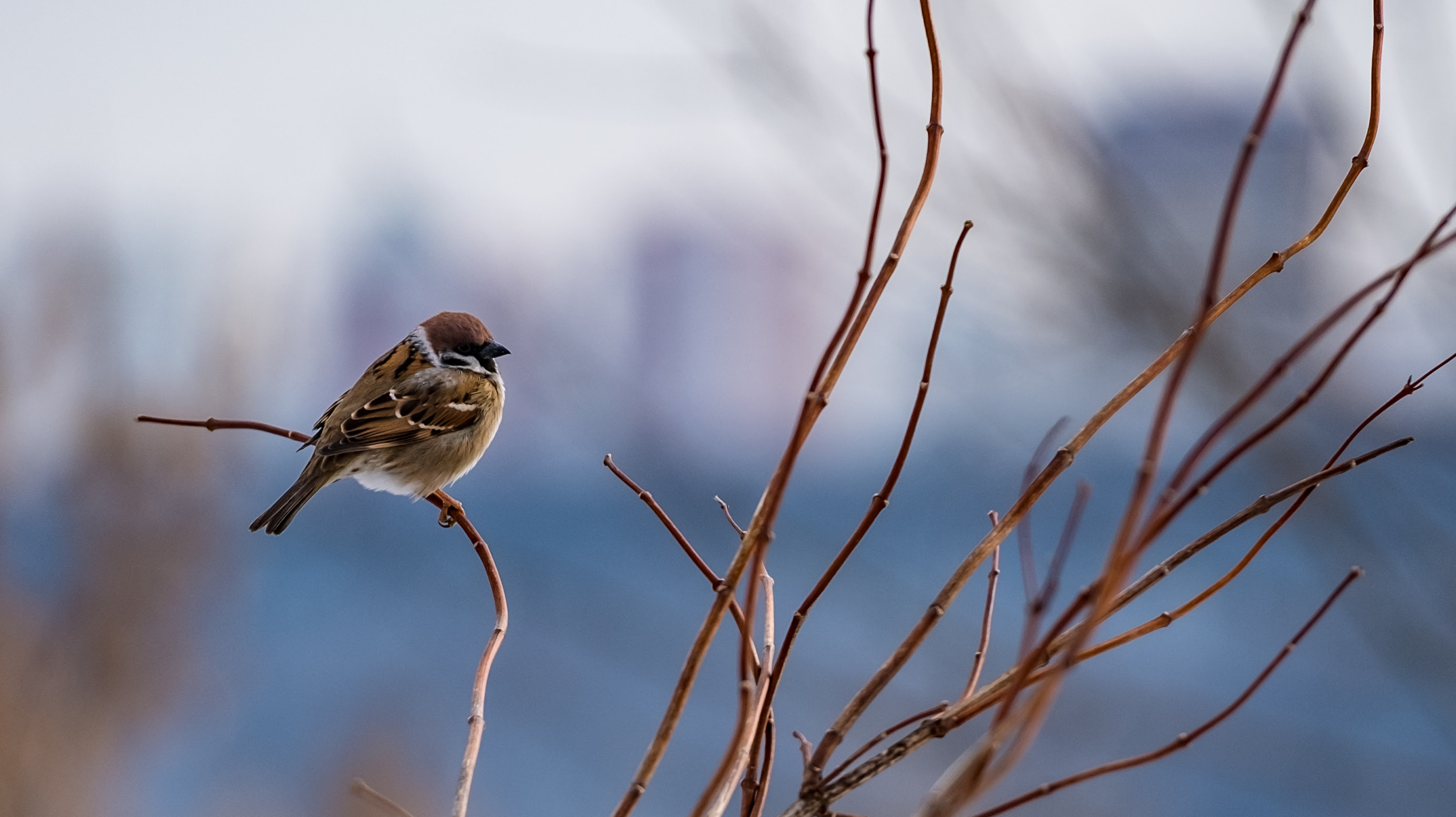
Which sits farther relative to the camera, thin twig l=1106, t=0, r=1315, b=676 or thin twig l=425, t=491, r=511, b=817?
thin twig l=425, t=491, r=511, b=817

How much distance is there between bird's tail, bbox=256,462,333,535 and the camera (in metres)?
1.87

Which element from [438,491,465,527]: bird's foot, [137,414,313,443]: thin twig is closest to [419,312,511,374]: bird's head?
[438,491,465,527]: bird's foot

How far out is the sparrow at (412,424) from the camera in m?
2.10

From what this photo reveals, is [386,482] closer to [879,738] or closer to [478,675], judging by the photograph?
[478,675]

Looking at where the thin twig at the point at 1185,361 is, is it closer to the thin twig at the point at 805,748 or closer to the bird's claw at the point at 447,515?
the thin twig at the point at 805,748

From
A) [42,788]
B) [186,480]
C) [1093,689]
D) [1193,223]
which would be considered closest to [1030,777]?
[1093,689]

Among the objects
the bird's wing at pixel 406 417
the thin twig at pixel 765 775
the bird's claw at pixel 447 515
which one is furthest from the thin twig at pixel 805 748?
the bird's wing at pixel 406 417

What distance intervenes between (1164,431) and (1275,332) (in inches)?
79.2

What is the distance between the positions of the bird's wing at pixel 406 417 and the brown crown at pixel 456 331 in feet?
0.78

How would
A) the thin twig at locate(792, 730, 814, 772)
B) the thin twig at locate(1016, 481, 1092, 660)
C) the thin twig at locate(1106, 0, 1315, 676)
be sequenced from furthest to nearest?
1. the thin twig at locate(792, 730, 814, 772)
2. the thin twig at locate(1016, 481, 1092, 660)
3. the thin twig at locate(1106, 0, 1315, 676)

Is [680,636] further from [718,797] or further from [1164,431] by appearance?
[1164,431]

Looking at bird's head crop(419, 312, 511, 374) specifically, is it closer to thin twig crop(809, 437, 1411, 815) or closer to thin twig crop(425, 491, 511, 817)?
thin twig crop(425, 491, 511, 817)

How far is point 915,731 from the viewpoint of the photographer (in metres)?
0.74

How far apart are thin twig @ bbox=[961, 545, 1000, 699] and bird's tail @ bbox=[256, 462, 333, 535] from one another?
47.4 inches
